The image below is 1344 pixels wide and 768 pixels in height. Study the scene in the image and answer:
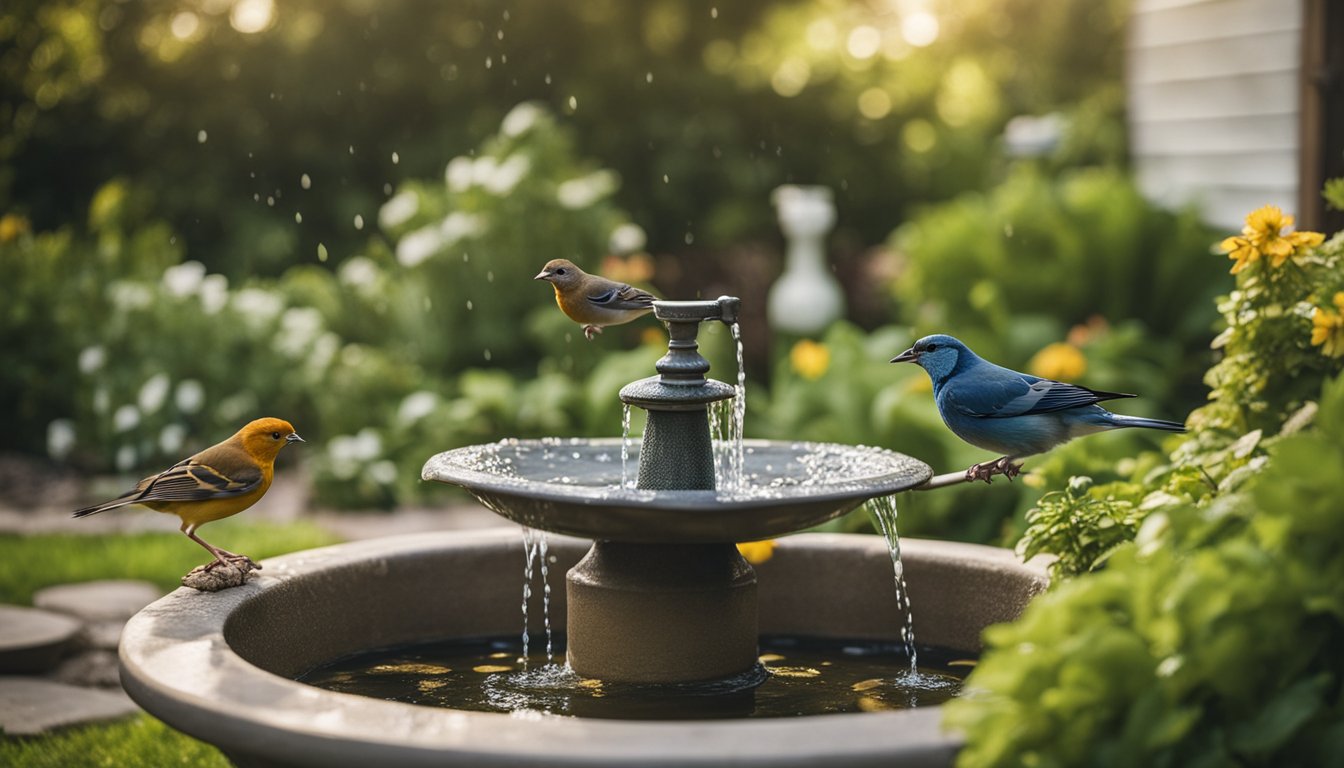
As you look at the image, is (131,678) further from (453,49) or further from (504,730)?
(453,49)

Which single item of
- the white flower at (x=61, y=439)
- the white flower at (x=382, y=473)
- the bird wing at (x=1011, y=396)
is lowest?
the white flower at (x=382, y=473)

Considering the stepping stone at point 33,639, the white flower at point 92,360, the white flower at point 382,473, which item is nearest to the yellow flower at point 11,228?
the white flower at point 92,360

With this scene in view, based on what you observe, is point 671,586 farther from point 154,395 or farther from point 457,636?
point 154,395

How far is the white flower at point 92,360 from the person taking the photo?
28.0ft

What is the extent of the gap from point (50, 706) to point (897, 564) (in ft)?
9.39

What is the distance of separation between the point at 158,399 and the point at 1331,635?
6910 mm

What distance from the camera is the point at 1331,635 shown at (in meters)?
2.58

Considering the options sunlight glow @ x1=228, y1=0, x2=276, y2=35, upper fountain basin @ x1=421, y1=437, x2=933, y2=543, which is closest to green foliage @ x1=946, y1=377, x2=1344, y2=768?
upper fountain basin @ x1=421, y1=437, x2=933, y2=543

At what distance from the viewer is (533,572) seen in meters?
4.43

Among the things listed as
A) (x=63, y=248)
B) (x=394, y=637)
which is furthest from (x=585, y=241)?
(x=394, y=637)

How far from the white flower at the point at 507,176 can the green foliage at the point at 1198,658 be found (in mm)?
7443

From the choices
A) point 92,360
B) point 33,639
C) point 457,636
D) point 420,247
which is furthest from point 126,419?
point 457,636

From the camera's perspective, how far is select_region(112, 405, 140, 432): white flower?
816cm

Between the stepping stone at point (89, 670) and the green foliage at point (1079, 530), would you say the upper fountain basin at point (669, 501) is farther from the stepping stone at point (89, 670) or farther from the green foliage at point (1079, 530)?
the stepping stone at point (89, 670)
